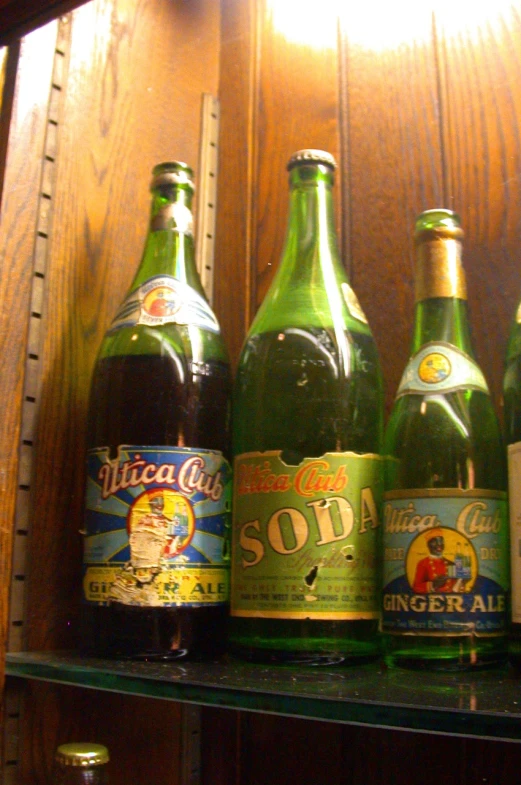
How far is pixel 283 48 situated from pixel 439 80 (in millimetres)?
204

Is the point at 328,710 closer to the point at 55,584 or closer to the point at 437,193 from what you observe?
the point at 55,584

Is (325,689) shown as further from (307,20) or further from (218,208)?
(307,20)

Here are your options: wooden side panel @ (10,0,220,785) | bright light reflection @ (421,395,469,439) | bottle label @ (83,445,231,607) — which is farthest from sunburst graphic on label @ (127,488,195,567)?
bright light reflection @ (421,395,469,439)

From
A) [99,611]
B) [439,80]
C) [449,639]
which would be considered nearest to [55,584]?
[99,611]

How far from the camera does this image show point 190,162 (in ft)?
2.93

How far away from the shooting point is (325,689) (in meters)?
0.48

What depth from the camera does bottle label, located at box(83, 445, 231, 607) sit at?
24.1 inches

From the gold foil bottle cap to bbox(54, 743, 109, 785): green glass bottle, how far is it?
42cm

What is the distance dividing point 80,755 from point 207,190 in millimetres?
592

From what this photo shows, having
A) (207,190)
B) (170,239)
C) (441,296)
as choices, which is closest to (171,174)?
(170,239)

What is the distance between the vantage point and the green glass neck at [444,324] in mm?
694

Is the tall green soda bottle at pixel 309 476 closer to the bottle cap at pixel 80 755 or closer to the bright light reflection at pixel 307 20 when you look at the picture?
the bottle cap at pixel 80 755

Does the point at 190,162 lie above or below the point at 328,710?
above

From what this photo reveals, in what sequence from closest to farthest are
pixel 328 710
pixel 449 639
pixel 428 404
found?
pixel 328 710, pixel 449 639, pixel 428 404
